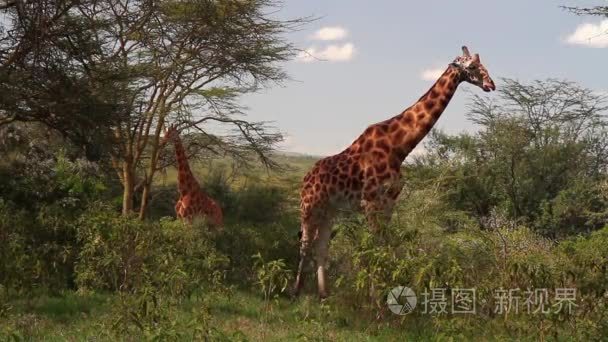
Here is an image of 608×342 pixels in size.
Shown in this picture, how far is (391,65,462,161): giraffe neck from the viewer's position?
851cm

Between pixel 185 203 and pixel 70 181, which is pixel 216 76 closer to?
pixel 185 203

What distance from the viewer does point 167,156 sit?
→ 1941 cm

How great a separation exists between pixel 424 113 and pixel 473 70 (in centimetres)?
78

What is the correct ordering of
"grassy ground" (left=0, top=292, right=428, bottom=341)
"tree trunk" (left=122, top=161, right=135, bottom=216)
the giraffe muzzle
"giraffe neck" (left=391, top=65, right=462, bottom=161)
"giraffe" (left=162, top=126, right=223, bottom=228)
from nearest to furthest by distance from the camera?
"grassy ground" (left=0, top=292, right=428, bottom=341) < the giraffe muzzle < "giraffe neck" (left=391, top=65, right=462, bottom=161) < "giraffe" (left=162, top=126, right=223, bottom=228) < "tree trunk" (left=122, top=161, right=135, bottom=216)

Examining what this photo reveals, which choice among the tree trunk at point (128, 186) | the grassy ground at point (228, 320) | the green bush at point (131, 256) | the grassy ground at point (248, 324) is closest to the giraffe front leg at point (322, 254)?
the grassy ground at point (228, 320)

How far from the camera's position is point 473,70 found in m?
8.58

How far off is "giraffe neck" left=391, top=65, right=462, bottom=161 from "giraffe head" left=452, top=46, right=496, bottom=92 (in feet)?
0.27

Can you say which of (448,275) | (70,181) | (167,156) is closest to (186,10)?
(70,181)

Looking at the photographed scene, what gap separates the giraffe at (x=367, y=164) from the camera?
8.32m

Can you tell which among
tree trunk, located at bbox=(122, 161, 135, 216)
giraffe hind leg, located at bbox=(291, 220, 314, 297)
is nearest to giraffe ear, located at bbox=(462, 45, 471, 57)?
giraffe hind leg, located at bbox=(291, 220, 314, 297)

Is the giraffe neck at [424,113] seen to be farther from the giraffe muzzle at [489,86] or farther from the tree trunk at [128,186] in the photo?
the tree trunk at [128,186]

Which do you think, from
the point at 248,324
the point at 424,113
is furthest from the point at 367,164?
the point at 248,324

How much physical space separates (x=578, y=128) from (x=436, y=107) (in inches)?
563

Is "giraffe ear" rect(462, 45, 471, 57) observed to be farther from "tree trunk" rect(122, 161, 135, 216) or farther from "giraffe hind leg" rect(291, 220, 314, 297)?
"tree trunk" rect(122, 161, 135, 216)
